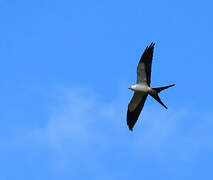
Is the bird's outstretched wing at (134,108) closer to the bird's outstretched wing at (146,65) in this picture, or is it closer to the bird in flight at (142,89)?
the bird in flight at (142,89)

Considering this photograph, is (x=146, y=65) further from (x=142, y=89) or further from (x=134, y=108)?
(x=134, y=108)

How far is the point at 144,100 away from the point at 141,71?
293 cm

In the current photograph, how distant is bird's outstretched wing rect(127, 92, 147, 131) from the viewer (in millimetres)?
55125

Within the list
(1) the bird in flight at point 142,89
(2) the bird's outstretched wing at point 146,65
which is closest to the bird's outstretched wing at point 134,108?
(1) the bird in flight at point 142,89

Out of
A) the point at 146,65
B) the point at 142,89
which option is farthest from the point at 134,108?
the point at 146,65

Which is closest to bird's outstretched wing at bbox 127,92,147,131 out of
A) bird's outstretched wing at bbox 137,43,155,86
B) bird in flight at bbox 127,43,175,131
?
bird in flight at bbox 127,43,175,131

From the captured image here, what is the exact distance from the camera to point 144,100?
5509 cm

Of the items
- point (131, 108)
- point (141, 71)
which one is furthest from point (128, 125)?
point (141, 71)

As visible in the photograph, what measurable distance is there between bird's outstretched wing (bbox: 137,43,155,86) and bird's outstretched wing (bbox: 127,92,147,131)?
75.8 inches

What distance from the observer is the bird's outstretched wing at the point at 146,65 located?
173 feet

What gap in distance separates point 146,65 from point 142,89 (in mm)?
2212

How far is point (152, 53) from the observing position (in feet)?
173

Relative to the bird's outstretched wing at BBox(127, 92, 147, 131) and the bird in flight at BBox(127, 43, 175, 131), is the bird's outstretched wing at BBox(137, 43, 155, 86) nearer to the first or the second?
the bird in flight at BBox(127, 43, 175, 131)

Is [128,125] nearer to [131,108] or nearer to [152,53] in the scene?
[131,108]
